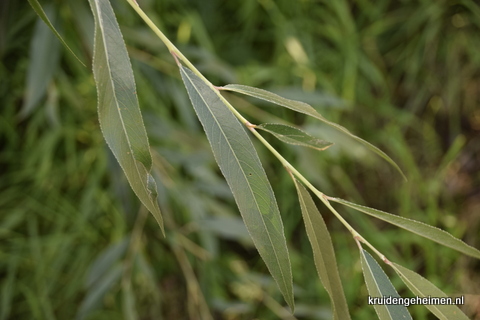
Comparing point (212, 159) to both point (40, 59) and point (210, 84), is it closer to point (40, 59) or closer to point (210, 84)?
point (40, 59)

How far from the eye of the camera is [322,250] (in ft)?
1.12

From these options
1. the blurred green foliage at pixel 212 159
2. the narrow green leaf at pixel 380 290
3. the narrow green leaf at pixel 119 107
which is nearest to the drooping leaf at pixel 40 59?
the blurred green foliage at pixel 212 159

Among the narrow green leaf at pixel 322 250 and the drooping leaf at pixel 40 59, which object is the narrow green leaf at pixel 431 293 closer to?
the narrow green leaf at pixel 322 250

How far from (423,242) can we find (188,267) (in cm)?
53

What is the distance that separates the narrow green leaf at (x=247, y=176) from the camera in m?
0.32

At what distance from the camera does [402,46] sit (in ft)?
3.95

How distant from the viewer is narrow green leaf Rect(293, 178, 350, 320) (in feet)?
1.10

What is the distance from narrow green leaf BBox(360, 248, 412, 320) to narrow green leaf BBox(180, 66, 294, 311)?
59 millimetres

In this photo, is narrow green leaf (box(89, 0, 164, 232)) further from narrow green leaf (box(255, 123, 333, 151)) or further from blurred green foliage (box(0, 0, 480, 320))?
blurred green foliage (box(0, 0, 480, 320))

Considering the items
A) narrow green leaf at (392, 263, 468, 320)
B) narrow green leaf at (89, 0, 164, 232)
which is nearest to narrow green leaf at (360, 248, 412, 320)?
narrow green leaf at (392, 263, 468, 320)

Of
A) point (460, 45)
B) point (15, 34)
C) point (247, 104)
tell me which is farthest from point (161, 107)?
point (460, 45)

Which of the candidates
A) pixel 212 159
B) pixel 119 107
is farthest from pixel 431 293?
pixel 212 159

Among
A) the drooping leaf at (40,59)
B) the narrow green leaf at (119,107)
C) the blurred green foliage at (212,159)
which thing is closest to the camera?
the narrow green leaf at (119,107)

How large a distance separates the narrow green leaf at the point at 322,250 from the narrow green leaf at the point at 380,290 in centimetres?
2
